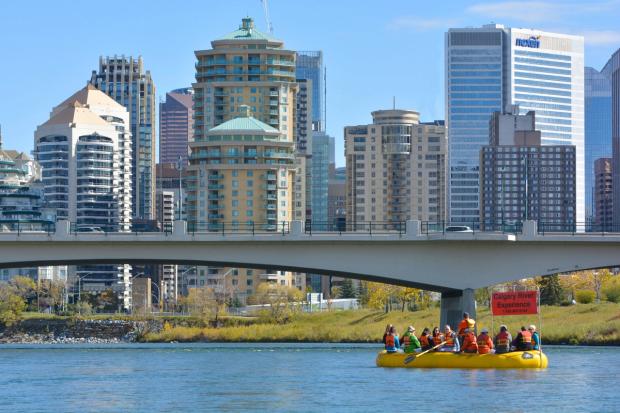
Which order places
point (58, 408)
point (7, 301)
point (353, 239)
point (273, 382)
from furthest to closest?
point (7, 301)
point (353, 239)
point (273, 382)
point (58, 408)

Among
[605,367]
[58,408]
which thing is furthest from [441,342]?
[58,408]

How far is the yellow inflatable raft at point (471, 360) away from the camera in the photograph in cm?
8069

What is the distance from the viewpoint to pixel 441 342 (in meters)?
84.8

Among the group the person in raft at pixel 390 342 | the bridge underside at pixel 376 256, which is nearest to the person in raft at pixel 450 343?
the person in raft at pixel 390 342

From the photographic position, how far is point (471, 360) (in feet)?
268

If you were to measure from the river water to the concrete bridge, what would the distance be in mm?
6172

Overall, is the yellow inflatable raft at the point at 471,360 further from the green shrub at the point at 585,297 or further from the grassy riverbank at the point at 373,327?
the green shrub at the point at 585,297

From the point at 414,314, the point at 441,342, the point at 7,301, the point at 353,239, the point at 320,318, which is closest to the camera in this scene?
the point at 441,342

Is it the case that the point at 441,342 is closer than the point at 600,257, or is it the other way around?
the point at 441,342

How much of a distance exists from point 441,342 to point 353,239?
15.4 m

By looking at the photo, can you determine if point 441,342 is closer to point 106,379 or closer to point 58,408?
point 106,379

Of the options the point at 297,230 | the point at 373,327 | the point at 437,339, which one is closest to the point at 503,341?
the point at 437,339

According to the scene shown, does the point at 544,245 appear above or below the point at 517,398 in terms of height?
above

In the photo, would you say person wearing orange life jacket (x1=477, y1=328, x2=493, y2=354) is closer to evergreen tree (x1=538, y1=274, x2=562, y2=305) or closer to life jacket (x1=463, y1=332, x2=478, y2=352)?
life jacket (x1=463, y1=332, x2=478, y2=352)
